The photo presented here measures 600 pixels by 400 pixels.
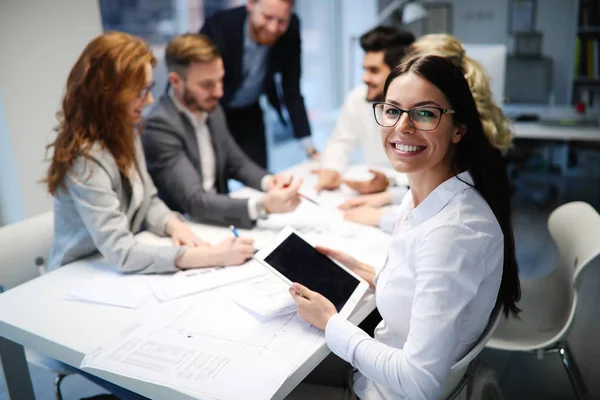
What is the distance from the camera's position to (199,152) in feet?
7.27

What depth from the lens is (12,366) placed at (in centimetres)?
149

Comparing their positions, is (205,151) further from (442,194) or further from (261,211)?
(442,194)

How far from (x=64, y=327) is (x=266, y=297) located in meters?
0.47

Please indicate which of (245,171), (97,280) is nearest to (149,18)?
(245,171)

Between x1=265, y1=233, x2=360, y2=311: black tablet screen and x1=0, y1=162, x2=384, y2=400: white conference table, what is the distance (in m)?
0.06

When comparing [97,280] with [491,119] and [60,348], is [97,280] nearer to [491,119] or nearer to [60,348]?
[60,348]

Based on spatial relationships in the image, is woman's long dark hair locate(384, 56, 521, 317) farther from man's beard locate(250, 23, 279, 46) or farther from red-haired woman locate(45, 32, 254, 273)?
man's beard locate(250, 23, 279, 46)

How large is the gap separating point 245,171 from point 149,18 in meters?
2.43

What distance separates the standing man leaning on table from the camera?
2.80 meters

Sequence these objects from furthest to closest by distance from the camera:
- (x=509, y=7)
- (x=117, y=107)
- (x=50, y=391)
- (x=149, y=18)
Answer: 1. (x=509, y=7)
2. (x=149, y=18)
3. (x=50, y=391)
4. (x=117, y=107)

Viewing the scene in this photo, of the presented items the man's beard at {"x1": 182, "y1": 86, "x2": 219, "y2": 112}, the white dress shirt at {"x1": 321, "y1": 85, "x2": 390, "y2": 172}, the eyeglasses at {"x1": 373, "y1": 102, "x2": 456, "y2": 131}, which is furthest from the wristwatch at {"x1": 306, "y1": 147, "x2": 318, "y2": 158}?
the eyeglasses at {"x1": 373, "y1": 102, "x2": 456, "y2": 131}

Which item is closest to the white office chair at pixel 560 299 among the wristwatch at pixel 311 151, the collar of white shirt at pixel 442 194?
the collar of white shirt at pixel 442 194

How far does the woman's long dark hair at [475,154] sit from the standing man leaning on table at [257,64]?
1726mm

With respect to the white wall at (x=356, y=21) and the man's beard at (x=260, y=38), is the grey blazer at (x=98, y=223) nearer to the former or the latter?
the man's beard at (x=260, y=38)
